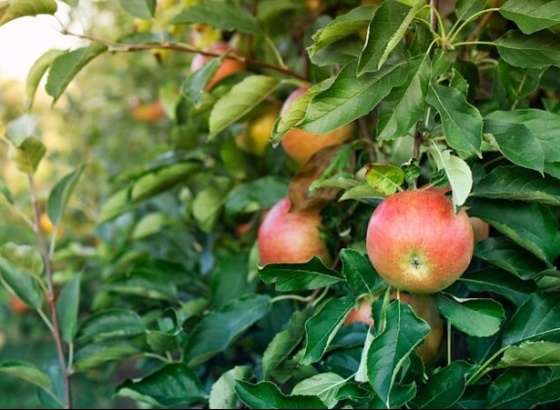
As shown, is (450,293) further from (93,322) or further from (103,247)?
(103,247)

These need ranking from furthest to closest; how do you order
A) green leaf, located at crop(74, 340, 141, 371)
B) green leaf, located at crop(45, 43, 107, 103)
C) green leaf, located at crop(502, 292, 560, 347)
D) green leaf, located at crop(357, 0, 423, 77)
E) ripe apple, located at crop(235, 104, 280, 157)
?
ripe apple, located at crop(235, 104, 280, 157)
green leaf, located at crop(74, 340, 141, 371)
green leaf, located at crop(45, 43, 107, 103)
green leaf, located at crop(502, 292, 560, 347)
green leaf, located at crop(357, 0, 423, 77)

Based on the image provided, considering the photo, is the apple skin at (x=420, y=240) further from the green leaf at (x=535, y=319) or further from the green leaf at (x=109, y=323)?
the green leaf at (x=109, y=323)

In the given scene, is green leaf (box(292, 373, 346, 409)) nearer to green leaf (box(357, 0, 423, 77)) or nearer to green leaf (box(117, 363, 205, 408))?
green leaf (box(117, 363, 205, 408))

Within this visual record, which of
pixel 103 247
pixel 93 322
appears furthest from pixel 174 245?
pixel 93 322

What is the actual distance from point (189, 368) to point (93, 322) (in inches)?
7.5

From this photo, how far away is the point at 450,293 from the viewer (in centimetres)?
76

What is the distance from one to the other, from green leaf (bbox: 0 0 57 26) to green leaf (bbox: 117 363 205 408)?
421 mm

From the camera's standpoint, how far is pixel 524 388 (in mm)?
705

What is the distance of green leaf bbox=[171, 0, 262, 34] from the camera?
91cm

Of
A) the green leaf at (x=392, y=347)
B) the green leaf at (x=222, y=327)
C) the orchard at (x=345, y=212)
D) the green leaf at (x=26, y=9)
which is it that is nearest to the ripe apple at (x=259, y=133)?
the orchard at (x=345, y=212)

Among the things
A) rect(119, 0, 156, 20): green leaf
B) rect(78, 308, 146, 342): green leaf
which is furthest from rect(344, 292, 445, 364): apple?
rect(119, 0, 156, 20): green leaf

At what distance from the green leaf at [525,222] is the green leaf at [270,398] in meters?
0.24

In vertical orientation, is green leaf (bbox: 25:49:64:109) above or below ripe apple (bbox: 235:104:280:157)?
above

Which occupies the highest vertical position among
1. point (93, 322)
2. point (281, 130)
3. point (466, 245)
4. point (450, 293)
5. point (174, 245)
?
point (281, 130)
